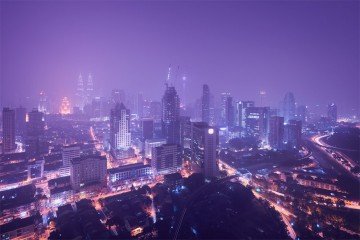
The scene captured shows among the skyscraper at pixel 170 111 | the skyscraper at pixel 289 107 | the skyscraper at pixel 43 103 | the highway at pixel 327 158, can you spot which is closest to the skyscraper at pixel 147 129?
the skyscraper at pixel 170 111

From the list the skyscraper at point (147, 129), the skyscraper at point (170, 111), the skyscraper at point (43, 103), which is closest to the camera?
the skyscraper at point (170, 111)

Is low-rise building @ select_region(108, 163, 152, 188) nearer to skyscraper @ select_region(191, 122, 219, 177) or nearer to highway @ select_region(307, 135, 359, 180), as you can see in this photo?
skyscraper @ select_region(191, 122, 219, 177)

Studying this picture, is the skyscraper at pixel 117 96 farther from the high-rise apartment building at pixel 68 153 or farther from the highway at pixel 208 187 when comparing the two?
the highway at pixel 208 187

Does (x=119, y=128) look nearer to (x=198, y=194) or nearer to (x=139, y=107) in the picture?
(x=198, y=194)

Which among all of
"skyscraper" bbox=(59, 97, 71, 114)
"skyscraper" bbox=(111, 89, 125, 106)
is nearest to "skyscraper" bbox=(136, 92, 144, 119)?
"skyscraper" bbox=(111, 89, 125, 106)

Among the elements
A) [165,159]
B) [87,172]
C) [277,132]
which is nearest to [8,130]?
[87,172]

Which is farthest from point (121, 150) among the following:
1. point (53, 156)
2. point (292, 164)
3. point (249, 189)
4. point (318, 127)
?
point (318, 127)

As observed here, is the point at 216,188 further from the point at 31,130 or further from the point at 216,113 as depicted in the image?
the point at 216,113

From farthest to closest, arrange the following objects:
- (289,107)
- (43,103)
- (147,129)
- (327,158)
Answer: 1. (43,103)
2. (289,107)
3. (147,129)
4. (327,158)
